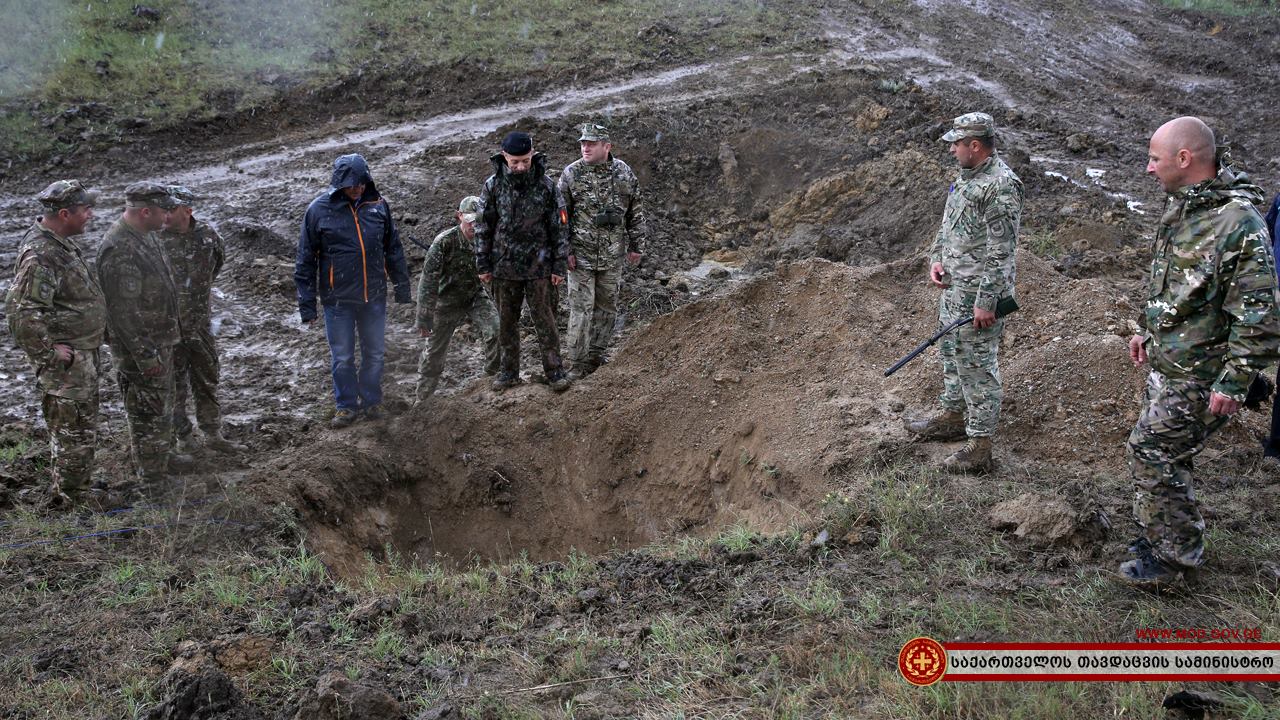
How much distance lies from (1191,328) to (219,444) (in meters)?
6.40

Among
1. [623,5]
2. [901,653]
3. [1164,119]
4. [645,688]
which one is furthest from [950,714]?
[623,5]

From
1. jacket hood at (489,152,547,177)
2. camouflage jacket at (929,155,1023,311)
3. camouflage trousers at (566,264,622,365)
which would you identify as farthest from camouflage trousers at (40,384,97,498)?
camouflage jacket at (929,155,1023,311)

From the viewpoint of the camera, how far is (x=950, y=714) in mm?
3242

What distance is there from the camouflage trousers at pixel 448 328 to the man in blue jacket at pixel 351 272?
50 centimetres

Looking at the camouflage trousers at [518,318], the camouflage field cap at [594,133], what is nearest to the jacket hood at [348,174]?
the camouflage trousers at [518,318]

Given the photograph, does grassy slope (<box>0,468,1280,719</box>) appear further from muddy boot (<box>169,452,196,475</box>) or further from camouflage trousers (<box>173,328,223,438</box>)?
camouflage trousers (<box>173,328,223,438</box>)

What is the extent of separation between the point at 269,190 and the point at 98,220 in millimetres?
2049

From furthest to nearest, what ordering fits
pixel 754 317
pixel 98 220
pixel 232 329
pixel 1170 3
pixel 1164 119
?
pixel 1170 3 < pixel 1164 119 < pixel 98 220 < pixel 232 329 < pixel 754 317

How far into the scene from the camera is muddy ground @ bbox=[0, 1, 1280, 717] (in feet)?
16.0

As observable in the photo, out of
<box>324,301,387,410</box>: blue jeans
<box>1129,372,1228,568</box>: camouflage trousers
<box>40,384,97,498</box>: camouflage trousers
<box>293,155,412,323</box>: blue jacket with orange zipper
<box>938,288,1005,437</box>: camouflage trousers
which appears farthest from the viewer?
<box>324,301,387,410</box>: blue jeans

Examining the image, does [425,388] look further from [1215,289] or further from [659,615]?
[1215,289]

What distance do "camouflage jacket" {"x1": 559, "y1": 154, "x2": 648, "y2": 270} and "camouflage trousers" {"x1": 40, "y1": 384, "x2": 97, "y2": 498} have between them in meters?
3.59

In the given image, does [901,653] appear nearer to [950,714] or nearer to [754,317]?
[950,714]

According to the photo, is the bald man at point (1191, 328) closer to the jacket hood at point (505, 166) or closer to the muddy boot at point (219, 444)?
the jacket hood at point (505, 166)
